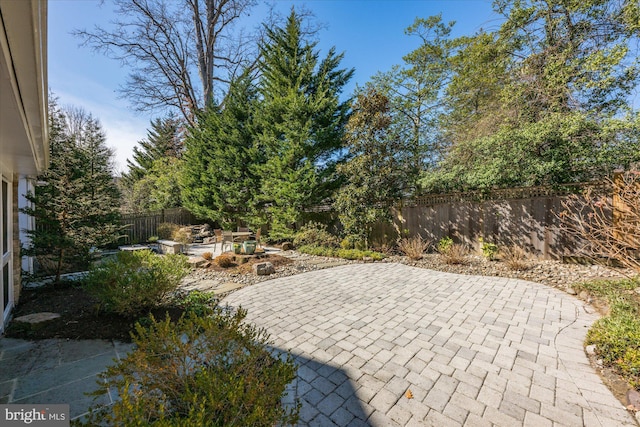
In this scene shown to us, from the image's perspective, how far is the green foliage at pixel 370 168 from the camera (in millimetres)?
8750

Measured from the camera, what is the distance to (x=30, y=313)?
12.6 feet

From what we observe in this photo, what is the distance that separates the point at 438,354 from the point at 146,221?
1430cm

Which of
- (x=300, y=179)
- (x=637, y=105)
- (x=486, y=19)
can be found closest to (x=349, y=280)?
(x=300, y=179)

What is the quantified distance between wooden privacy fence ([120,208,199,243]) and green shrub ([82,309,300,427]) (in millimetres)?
11524

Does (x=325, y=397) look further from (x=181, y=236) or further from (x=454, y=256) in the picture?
(x=181, y=236)

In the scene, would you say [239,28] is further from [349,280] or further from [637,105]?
[637,105]

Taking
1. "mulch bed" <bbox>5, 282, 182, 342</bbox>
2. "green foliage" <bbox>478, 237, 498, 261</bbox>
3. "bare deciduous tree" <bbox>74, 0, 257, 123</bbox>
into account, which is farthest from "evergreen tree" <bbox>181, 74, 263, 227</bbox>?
"green foliage" <bbox>478, 237, 498, 261</bbox>

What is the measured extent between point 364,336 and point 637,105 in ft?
27.4

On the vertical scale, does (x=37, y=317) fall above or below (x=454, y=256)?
below

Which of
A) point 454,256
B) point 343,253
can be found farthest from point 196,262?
point 454,256

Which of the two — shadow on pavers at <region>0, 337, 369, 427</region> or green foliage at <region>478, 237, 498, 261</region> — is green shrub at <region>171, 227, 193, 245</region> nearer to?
shadow on pavers at <region>0, 337, 369, 427</region>

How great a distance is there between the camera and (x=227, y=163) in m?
13.1

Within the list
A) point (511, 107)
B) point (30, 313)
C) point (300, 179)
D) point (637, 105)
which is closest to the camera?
point (30, 313)

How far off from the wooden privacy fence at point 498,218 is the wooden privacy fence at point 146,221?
12214 millimetres
